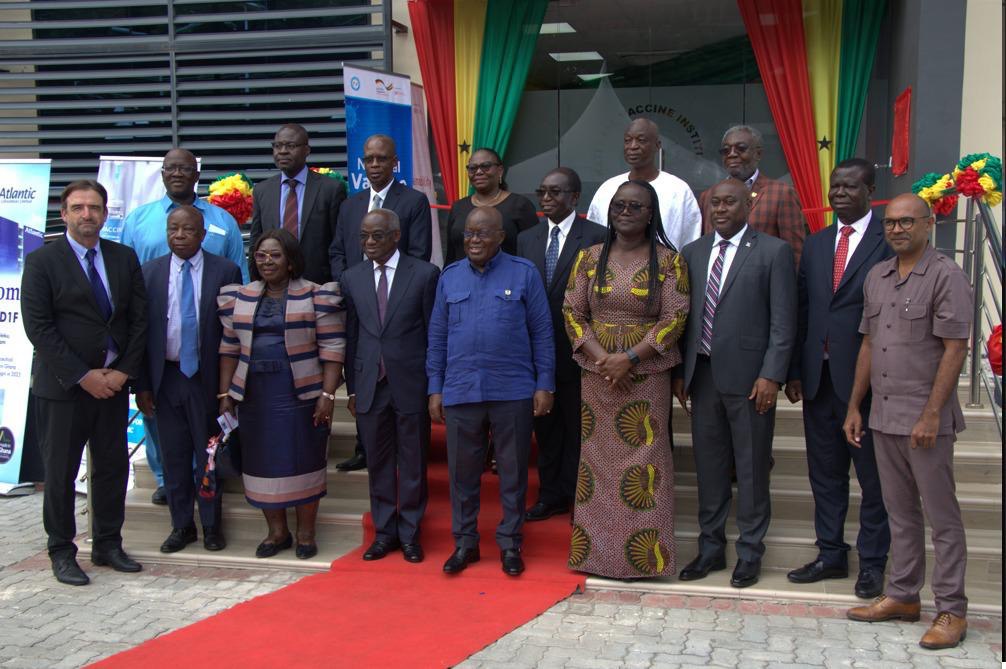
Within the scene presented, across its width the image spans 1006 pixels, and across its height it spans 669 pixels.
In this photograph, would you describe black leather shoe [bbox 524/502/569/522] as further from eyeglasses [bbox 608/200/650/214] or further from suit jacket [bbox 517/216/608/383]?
eyeglasses [bbox 608/200/650/214]

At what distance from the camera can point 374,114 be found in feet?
25.5

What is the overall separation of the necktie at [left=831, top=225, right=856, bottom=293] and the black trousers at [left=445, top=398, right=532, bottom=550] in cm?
165

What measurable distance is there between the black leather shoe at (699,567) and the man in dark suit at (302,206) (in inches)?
109

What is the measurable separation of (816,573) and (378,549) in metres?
2.34

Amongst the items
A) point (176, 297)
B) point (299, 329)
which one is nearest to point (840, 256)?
point (299, 329)

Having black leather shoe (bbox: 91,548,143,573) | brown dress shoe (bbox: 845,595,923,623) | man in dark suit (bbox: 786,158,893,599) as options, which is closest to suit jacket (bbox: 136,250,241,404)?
black leather shoe (bbox: 91,548,143,573)

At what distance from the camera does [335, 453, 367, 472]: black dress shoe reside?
6254 millimetres

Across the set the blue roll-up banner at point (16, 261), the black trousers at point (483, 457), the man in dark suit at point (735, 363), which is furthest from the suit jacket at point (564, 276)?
the blue roll-up banner at point (16, 261)

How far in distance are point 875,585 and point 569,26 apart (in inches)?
252

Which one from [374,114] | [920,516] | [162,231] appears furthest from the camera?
[374,114]

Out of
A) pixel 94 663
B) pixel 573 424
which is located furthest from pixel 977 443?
pixel 94 663

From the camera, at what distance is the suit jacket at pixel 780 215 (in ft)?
17.6

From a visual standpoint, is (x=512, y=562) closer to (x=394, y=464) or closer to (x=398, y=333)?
(x=394, y=464)

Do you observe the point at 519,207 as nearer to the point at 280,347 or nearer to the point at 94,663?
the point at 280,347
